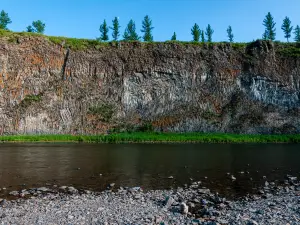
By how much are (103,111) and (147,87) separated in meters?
10.8

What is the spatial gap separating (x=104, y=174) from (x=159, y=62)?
4833cm

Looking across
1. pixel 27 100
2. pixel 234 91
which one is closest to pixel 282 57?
pixel 234 91

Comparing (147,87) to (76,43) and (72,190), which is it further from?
(72,190)

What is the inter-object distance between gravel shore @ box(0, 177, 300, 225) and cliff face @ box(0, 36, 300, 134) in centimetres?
4435

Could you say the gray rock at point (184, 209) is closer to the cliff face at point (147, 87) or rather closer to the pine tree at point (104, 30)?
the cliff face at point (147, 87)

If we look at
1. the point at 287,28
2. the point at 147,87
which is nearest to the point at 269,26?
the point at 287,28

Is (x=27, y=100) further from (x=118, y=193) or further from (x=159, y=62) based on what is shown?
(x=118, y=193)

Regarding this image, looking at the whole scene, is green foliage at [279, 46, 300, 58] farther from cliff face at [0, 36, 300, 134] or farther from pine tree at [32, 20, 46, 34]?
pine tree at [32, 20, 46, 34]

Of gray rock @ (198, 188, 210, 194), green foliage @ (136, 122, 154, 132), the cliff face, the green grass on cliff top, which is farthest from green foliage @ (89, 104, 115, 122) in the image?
gray rock @ (198, 188, 210, 194)

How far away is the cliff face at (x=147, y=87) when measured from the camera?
56.2m

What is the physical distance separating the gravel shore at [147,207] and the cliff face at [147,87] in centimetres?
4435

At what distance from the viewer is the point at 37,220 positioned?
29.8ft

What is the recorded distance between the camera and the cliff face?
5619cm

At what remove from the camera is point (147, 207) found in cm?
1064
